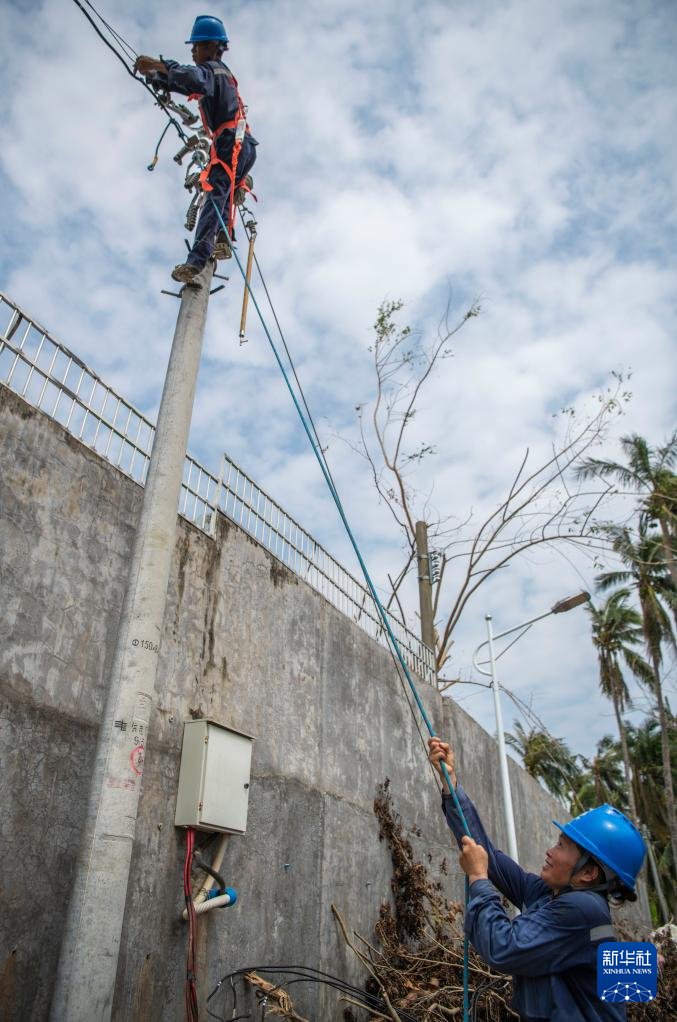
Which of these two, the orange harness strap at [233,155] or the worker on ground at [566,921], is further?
the orange harness strap at [233,155]

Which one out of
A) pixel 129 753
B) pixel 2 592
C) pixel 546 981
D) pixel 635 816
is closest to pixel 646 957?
pixel 546 981

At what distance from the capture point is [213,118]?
540cm

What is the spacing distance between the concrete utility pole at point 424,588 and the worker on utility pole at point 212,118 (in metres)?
9.25

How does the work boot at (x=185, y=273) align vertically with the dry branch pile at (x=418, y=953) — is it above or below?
above

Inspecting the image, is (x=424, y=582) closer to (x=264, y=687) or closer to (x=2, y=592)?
(x=264, y=687)

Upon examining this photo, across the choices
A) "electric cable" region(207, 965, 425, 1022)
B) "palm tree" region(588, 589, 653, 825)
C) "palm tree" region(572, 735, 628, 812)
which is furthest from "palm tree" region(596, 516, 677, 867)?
"electric cable" region(207, 965, 425, 1022)

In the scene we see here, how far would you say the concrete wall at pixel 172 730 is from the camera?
4.11 m

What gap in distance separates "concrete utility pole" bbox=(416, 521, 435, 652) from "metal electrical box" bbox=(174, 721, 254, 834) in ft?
25.6

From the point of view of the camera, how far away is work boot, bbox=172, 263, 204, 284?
4.75 meters

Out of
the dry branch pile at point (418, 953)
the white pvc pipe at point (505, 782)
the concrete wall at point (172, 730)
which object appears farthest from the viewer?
the white pvc pipe at point (505, 782)

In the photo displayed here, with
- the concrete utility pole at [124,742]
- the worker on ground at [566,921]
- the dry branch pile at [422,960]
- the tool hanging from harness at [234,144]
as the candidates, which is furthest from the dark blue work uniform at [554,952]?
the tool hanging from harness at [234,144]

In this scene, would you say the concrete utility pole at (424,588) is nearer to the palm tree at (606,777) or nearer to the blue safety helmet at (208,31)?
the blue safety helmet at (208,31)

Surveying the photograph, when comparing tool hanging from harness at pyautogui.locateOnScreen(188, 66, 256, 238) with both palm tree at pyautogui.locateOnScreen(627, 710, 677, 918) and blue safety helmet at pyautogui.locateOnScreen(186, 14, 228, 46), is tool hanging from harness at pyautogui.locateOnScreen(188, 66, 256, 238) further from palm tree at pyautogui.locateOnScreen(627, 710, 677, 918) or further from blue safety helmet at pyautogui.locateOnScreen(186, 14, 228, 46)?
palm tree at pyautogui.locateOnScreen(627, 710, 677, 918)

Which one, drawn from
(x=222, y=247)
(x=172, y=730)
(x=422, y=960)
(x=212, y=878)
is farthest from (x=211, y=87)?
(x=422, y=960)
